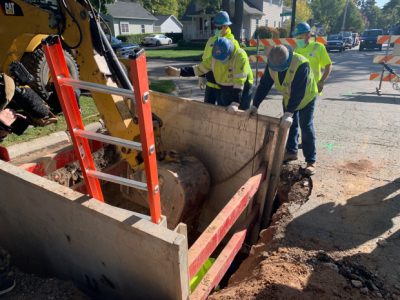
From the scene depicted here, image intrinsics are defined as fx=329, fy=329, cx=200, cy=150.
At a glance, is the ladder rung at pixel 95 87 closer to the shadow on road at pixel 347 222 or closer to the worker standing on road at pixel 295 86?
the shadow on road at pixel 347 222

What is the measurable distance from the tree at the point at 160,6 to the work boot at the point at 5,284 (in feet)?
225

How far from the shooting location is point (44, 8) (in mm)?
3963

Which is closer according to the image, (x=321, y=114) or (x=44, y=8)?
(x=44, y=8)

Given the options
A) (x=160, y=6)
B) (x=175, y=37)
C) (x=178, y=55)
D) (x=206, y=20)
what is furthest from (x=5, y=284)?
(x=160, y=6)

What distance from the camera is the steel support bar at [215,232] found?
2230mm

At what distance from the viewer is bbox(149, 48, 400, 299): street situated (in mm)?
2531

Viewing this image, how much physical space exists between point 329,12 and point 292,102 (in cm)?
7342

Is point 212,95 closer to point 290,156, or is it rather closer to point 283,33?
point 290,156

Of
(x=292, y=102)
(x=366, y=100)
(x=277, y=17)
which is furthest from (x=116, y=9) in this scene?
(x=292, y=102)

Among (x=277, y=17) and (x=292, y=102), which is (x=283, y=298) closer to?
(x=292, y=102)

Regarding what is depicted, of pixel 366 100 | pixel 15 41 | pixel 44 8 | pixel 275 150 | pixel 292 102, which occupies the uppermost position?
pixel 44 8

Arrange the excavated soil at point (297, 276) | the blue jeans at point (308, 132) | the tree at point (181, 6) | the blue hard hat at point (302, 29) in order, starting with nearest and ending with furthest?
1. the excavated soil at point (297, 276)
2. the blue jeans at point (308, 132)
3. the blue hard hat at point (302, 29)
4. the tree at point (181, 6)

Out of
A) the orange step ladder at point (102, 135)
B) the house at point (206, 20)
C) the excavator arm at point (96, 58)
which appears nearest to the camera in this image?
the orange step ladder at point (102, 135)

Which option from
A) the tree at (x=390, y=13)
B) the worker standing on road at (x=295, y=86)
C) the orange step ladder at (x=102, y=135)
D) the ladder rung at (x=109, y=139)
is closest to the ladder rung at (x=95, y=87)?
the orange step ladder at (x=102, y=135)
